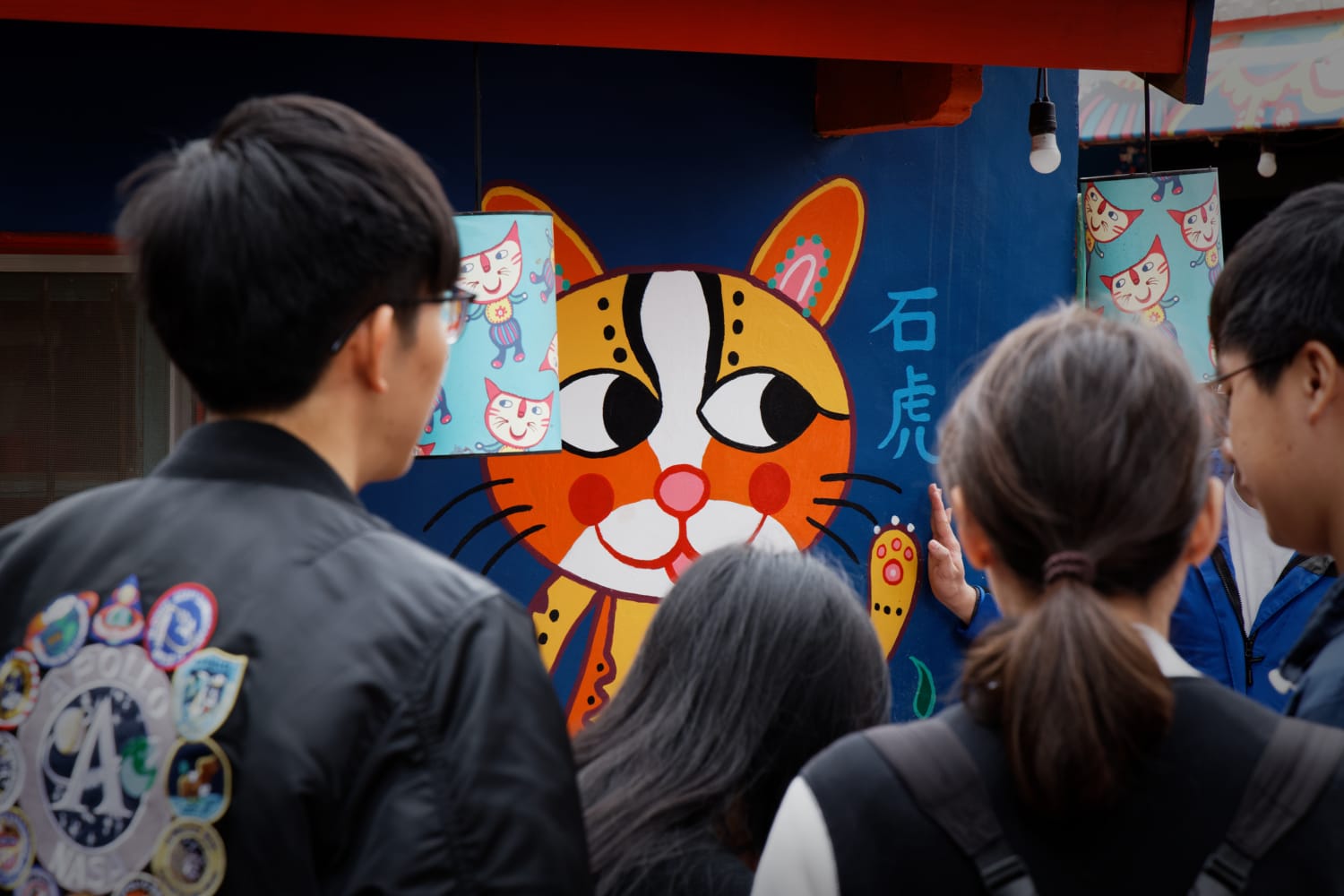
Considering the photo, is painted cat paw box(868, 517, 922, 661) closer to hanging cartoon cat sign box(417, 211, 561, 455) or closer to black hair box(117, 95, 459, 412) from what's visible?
hanging cartoon cat sign box(417, 211, 561, 455)

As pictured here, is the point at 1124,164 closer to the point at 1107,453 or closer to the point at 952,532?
the point at 952,532

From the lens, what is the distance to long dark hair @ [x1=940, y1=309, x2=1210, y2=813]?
3.57 feet

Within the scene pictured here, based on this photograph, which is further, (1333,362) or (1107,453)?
(1333,362)

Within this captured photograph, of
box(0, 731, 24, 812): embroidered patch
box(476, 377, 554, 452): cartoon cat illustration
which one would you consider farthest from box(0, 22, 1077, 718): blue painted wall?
box(0, 731, 24, 812): embroidered patch

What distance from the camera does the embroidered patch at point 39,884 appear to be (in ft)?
3.85

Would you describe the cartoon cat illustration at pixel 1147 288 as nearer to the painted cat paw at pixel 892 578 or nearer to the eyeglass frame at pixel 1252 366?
the painted cat paw at pixel 892 578

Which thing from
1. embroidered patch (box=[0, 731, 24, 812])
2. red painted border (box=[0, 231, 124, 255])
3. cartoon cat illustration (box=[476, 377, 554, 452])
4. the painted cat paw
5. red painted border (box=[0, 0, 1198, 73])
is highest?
red painted border (box=[0, 0, 1198, 73])

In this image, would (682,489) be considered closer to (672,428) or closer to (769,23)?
(672,428)

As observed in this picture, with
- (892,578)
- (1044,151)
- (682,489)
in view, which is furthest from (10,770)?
(1044,151)

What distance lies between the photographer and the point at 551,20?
295cm

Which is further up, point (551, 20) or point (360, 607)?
point (551, 20)

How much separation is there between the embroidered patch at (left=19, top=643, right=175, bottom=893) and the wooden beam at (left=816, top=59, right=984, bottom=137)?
2.81 m

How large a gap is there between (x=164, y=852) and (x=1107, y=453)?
839 mm

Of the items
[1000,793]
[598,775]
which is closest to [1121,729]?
[1000,793]
